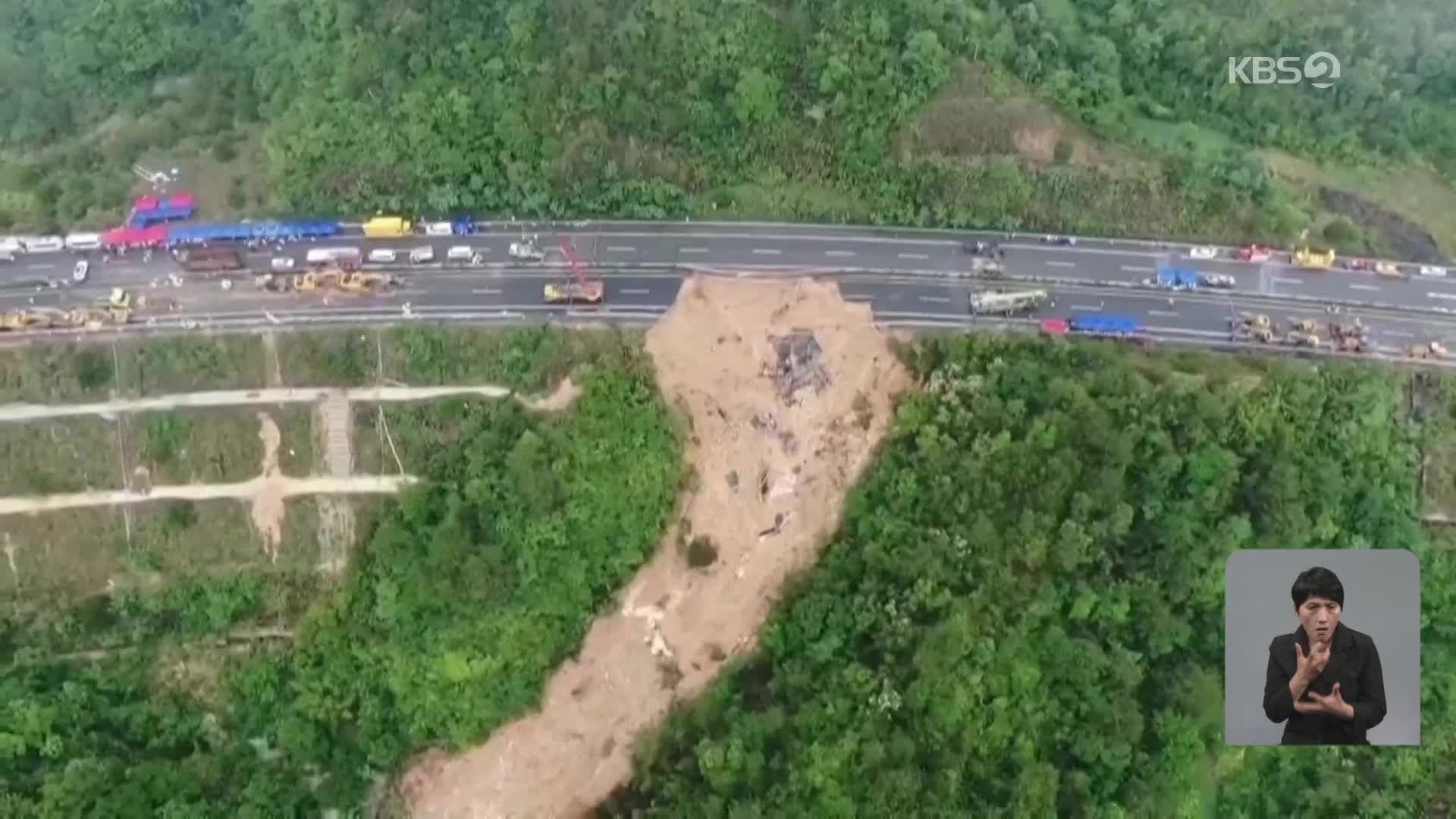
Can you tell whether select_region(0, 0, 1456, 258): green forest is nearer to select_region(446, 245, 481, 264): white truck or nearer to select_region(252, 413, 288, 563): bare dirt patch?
select_region(446, 245, 481, 264): white truck

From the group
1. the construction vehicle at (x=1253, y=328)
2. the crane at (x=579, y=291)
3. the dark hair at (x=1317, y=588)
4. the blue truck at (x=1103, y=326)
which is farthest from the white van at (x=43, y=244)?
the dark hair at (x=1317, y=588)

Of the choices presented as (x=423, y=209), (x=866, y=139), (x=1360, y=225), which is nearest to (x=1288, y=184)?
(x=1360, y=225)

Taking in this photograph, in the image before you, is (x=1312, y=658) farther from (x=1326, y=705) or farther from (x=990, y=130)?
(x=990, y=130)

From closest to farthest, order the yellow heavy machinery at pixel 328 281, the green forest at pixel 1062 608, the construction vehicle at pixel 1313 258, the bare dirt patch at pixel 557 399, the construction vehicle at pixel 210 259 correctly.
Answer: the green forest at pixel 1062 608 → the bare dirt patch at pixel 557 399 → the yellow heavy machinery at pixel 328 281 → the construction vehicle at pixel 1313 258 → the construction vehicle at pixel 210 259

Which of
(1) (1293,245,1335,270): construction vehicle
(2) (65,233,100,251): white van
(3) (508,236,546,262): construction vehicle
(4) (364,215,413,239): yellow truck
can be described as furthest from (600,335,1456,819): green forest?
(2) (65,233,100,251): white van

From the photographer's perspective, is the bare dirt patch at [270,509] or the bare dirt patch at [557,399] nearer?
the bare dirt patch at [557,399]

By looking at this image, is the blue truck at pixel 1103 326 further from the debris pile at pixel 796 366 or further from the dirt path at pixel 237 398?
the dirt path at pixel 237 398
